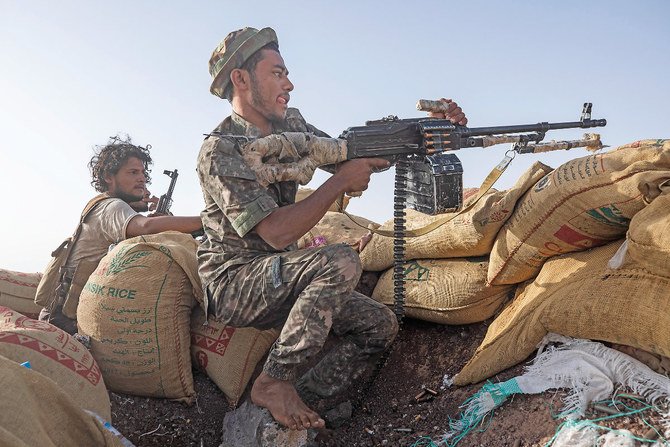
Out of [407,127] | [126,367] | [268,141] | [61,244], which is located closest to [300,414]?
[126,367]

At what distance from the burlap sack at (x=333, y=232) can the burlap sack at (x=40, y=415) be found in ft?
8.58

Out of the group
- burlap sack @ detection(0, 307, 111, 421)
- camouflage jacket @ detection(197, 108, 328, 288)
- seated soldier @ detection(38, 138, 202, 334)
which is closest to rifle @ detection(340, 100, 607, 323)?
camouflage jacket @ detection(197, 108, 328, 288)

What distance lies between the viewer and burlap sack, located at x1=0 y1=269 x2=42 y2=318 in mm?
5070

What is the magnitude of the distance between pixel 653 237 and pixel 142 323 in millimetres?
2730

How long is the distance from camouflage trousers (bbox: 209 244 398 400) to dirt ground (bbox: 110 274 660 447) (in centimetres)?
26

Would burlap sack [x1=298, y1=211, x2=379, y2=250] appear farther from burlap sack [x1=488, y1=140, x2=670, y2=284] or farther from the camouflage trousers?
burlap sack [x1=488, y1=140, x2=670, y2=284]

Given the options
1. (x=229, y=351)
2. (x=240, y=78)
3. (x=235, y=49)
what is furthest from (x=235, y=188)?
(x=229, y=351)

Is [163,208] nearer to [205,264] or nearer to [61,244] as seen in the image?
[61,244]

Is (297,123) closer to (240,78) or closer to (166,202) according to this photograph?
(240,78)

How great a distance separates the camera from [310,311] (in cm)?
299

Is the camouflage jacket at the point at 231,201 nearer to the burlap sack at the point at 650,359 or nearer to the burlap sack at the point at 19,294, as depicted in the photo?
the burlap sack at the point at 650,359

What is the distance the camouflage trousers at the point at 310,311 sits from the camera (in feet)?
9.83

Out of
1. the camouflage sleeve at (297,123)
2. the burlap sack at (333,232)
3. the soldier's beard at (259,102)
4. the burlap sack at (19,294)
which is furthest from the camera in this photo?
the burlap sack at (19,294)

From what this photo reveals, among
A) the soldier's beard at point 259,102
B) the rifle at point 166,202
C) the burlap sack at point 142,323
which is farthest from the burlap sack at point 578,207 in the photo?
the rifle at point 166,202
